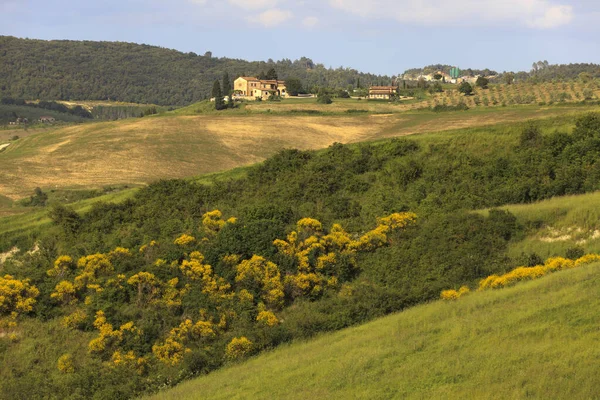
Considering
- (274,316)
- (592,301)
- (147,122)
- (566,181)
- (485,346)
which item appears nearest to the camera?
(485,346)

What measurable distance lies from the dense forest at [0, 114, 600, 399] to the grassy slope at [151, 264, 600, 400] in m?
2.60

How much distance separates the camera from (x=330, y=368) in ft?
55.7

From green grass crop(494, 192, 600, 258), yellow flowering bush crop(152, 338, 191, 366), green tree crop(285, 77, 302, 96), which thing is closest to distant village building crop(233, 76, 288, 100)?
green tree crop(285, 77, 302, 96)

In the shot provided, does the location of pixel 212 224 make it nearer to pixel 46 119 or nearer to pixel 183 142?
pixel 183 142

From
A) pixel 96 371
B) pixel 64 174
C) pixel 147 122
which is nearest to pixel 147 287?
pixel 96 371

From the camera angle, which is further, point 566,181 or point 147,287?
point 566,181

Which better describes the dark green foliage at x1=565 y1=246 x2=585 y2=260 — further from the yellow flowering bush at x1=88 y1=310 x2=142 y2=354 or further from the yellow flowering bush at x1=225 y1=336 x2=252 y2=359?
the yellow flowering bush at x1=88 y1=310 x2=142 y2=354

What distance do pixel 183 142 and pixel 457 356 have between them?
197ft

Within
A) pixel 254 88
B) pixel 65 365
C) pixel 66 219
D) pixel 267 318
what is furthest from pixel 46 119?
pixel 267 318

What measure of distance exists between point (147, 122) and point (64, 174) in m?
24.6

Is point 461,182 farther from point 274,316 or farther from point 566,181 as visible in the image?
point 274,316

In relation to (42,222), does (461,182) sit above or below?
above

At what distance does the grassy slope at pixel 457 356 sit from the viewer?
1423 cm

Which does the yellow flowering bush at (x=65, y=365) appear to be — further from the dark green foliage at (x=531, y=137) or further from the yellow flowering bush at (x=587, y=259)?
the dark green foliage at (x=531, y=137)
